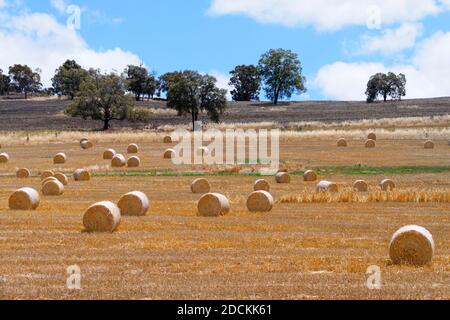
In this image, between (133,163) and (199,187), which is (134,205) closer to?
(199,187)

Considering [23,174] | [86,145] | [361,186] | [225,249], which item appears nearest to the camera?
[225,249]

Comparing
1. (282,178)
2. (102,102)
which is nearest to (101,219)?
(282,178)

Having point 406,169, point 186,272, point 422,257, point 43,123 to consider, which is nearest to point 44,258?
point 186,272

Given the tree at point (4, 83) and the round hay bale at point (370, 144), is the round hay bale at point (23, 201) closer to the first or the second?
the round hay bale at point (370, 144)

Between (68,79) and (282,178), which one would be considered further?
(68,79)

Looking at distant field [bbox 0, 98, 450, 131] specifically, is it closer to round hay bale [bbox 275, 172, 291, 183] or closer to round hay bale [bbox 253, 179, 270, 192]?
round hay bale [bbox 275, 172, 291, 183]

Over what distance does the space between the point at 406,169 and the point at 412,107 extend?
68418 millimetres

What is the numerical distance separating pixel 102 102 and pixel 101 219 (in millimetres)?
71152

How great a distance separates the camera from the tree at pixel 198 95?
90.1 metres

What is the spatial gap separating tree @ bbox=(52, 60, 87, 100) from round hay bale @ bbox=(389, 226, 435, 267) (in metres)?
119

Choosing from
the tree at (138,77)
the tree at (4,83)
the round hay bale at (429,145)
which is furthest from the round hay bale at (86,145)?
the tree at (4,83)

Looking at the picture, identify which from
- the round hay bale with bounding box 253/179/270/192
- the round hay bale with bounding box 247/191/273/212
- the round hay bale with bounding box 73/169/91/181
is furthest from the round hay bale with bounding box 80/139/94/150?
the round hay bale with bounding box 247/191/273/212

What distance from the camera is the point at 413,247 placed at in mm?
14133

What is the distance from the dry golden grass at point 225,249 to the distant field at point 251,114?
195 feet
